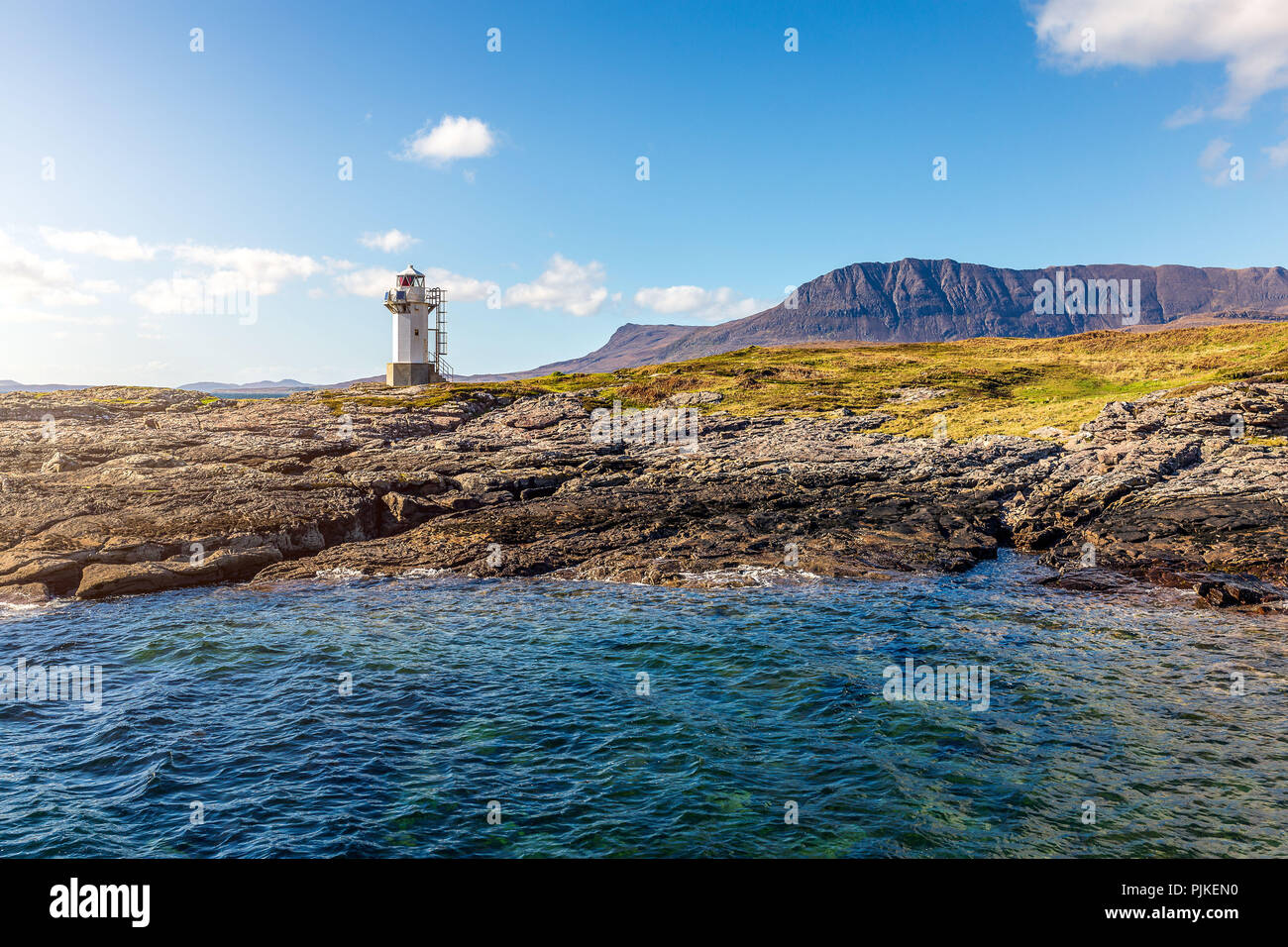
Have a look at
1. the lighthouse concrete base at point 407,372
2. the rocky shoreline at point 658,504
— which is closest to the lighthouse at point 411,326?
the lighthouse concrete base at point 407,372

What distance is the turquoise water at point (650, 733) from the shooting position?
50.3ft

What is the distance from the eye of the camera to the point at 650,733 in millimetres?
20297

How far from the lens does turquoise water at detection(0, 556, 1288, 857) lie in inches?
604

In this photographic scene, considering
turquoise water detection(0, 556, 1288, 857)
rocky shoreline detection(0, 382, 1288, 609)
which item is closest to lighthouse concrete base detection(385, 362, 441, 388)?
rocky shoreline detection(0, 382, 1288, 609)

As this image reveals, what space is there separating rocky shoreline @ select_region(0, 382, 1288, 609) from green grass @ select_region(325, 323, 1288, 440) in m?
9.91

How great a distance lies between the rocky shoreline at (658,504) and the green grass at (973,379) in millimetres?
9909

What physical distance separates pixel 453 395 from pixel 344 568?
51654mm

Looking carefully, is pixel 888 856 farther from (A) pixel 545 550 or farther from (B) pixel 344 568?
(B) pixel 344 568

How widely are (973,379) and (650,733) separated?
272 feet

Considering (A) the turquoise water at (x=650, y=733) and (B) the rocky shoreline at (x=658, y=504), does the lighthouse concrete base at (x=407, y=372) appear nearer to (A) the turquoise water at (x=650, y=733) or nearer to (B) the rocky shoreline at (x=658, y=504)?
(B) the rocky shoreline at (x=658, y=504)

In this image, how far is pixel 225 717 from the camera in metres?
21.4
